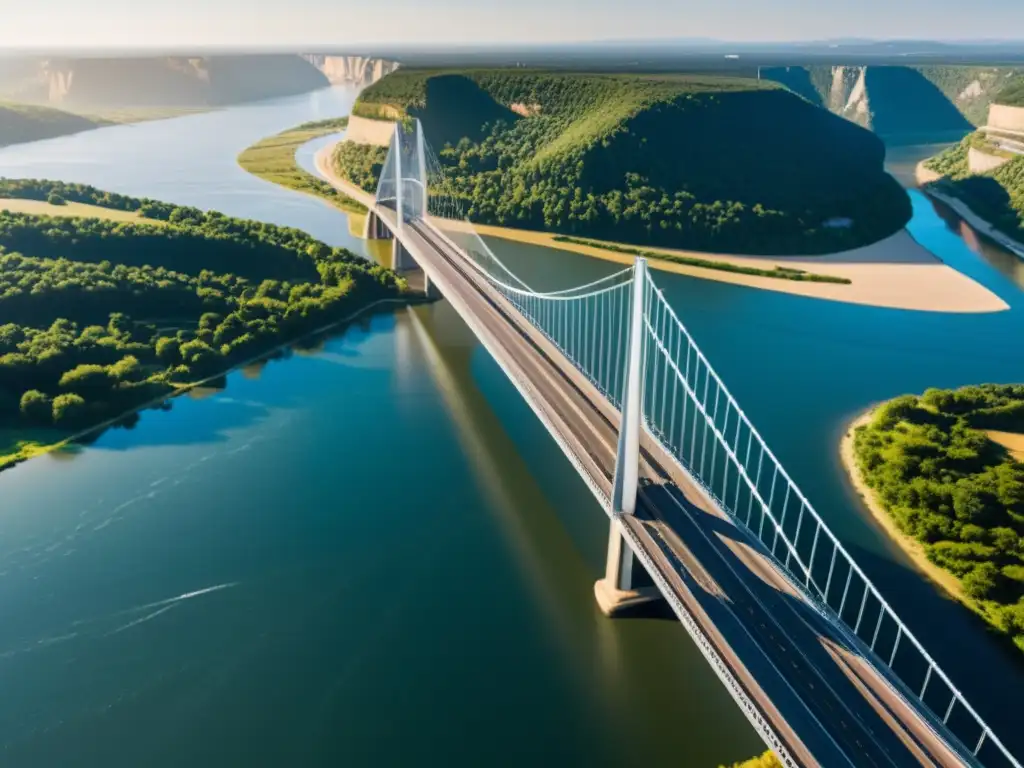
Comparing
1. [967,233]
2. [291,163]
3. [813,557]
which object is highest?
[291,163]

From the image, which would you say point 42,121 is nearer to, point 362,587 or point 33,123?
point 33,123

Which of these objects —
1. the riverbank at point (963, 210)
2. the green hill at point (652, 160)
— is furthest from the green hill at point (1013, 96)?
the green hill at point (652, 160)

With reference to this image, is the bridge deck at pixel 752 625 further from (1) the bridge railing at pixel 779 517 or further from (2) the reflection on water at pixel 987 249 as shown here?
(2) the reflection on water at pixel 987 249

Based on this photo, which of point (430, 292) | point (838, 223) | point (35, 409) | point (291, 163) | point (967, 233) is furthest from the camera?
point (291, 163)

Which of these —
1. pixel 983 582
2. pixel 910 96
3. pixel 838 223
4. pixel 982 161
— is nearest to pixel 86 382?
pixel 983 582

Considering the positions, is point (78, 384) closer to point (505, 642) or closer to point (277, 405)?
point (277, 405)

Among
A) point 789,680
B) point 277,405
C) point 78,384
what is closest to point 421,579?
point 789,680

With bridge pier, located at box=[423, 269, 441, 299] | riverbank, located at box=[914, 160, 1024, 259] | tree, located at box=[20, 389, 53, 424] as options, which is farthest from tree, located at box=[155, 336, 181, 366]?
riverbank, located at box=[914, 160, 1024, 259]
